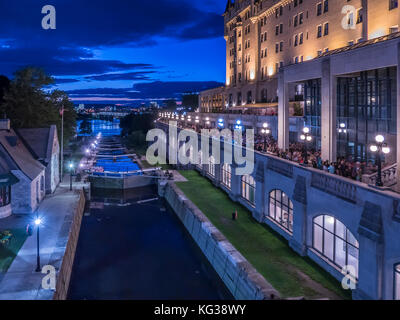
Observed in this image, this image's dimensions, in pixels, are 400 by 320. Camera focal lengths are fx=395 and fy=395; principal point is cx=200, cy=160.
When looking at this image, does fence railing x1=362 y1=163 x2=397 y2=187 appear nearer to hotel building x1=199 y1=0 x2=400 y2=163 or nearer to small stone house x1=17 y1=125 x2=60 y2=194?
hotel building x1=199 y1=0 x2=400 y2=163

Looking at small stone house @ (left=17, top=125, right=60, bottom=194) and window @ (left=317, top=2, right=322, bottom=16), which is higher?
window @ (left=317, top=2, right=322, bottom=16)

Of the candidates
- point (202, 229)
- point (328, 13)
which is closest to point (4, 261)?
point (202, 229)

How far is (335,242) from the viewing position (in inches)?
819

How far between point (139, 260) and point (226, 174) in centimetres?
1511

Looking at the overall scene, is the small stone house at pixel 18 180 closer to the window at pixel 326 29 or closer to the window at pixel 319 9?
the window at pixel 326 29

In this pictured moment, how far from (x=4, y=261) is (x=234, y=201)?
2133cm

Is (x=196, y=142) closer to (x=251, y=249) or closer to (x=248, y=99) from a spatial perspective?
(x=248, y=99)

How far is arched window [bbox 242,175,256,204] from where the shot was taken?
34109mm

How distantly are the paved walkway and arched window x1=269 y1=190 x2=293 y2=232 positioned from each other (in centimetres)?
1473

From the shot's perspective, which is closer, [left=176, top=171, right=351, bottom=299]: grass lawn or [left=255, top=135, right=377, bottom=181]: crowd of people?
[left=176, top=171, right=351, bottom=299]: grass lawn

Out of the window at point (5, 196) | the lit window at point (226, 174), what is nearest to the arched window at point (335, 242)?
the lit window at point (226, 174)

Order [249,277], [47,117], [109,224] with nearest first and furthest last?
[249,277] < [109,224] < [47,117]

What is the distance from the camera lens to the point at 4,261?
2288 centimetres

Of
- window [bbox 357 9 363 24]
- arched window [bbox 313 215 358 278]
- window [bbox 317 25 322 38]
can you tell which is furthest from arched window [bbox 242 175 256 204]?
A: window [bbox 317 25 322 38]
